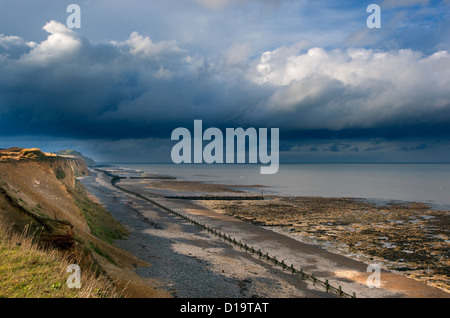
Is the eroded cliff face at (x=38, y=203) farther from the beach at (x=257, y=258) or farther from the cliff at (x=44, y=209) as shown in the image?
the beach at (x=257, y=258)

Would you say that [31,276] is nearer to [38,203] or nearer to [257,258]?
[38,203]

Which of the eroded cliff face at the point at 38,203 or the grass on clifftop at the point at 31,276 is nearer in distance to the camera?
the grass on clifftop at the point at 31,276

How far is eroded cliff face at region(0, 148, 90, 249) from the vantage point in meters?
16.6

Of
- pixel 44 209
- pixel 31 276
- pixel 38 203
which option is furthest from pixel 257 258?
pixel 31 276

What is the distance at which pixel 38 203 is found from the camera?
2275 cm

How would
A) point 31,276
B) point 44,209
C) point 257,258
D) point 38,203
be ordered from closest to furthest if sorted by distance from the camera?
1. point 31,276
2. point 38,203
3. point 44,209
4. point 257,258

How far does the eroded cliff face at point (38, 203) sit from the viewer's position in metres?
16.6

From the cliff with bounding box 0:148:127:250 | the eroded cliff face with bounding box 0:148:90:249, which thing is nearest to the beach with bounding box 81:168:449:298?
the cliff with bounding box 0:148:127:250

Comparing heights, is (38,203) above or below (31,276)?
above

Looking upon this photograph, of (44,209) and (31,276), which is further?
(44,209)

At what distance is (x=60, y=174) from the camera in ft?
190

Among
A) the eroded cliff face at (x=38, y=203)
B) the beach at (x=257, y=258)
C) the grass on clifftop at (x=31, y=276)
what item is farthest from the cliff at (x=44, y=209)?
the beach at (x=257, y=258)
